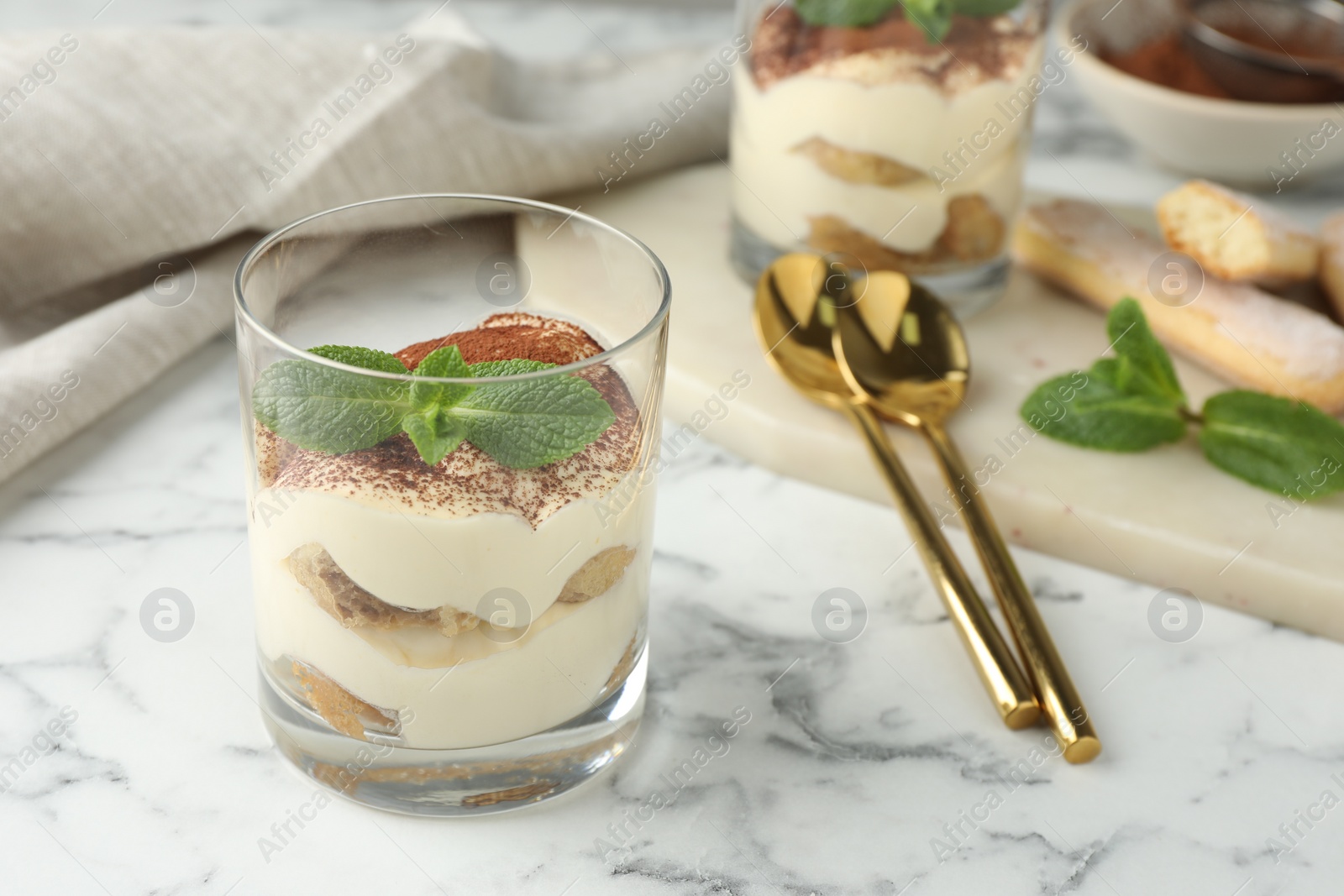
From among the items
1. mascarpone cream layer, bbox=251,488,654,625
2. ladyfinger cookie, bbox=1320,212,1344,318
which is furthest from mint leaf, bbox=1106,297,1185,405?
mascarpone cream layer, bbox=251,488,654,625

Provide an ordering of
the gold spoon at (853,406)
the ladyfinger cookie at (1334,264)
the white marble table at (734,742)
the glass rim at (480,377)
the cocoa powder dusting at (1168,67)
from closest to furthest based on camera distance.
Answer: the glass rim at (480,377) < the white marble table at (734,742) < the gold spoon at (853,406) < the ladyfinger cookie at (1334,264) < the cocoa powder dusting at (1168,67)

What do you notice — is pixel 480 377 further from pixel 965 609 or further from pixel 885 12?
pixel 885 12

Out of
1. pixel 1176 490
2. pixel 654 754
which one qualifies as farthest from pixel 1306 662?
pixel 654 754

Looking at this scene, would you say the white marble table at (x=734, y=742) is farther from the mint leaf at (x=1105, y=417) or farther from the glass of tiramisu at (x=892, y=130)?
the glass of tiramisu at (x=892, y=130)

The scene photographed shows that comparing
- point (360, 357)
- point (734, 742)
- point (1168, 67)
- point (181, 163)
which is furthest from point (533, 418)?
point (1168, 67)

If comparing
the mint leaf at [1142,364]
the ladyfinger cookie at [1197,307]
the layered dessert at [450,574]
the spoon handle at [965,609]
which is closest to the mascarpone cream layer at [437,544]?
the layered dessert at [450,574]

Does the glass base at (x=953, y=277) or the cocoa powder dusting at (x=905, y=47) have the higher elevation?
the cocoa powder dusting at (x=905, y=47)
